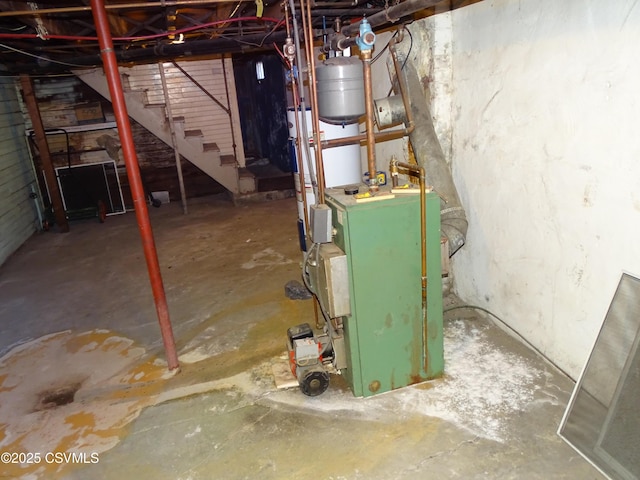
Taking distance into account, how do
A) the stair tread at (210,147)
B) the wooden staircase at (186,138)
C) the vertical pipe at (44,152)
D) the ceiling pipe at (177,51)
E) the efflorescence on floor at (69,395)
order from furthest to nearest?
the stair tread at (210,147) → the wooden staircase at (186,138) → the vertical pipe at (44,152) → the ceiling pipe at (177,51) → the efflorescence on floor at (69,395)

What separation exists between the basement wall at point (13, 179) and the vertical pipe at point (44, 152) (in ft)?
1.13

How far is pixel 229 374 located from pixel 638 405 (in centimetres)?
208

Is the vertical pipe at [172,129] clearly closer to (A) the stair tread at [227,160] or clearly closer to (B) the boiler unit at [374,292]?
(A) the stair tread at [227,160]

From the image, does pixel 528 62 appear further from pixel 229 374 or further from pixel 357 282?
pixel 229 374

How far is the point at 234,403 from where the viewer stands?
247 centimetres

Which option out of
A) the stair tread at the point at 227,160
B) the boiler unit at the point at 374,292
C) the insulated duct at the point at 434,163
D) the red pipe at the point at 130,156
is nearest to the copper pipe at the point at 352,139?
the insulated duct at the point at 434,163

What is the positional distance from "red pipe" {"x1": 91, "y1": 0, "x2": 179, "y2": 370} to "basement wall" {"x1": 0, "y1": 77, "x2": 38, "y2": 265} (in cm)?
359

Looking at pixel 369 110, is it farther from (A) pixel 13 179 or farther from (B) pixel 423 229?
(A) pixel 13 179

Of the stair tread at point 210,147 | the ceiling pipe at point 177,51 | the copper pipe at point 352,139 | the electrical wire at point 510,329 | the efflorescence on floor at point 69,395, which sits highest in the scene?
the ceiling pipe at point 177,51

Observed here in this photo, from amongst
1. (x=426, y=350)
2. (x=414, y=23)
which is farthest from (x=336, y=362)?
(x=414, y=23)

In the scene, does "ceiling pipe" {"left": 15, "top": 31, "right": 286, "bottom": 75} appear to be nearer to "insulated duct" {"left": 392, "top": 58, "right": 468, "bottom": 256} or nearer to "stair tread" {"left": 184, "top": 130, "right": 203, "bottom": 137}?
"insulated duct" {"left": 392, "top": 58, "right": 468, "bottom": 256}

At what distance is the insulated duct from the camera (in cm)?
277

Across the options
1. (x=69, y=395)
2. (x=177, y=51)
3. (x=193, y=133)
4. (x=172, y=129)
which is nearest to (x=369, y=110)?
(x=69, y=395)

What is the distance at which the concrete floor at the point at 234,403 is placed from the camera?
2.03 metres
